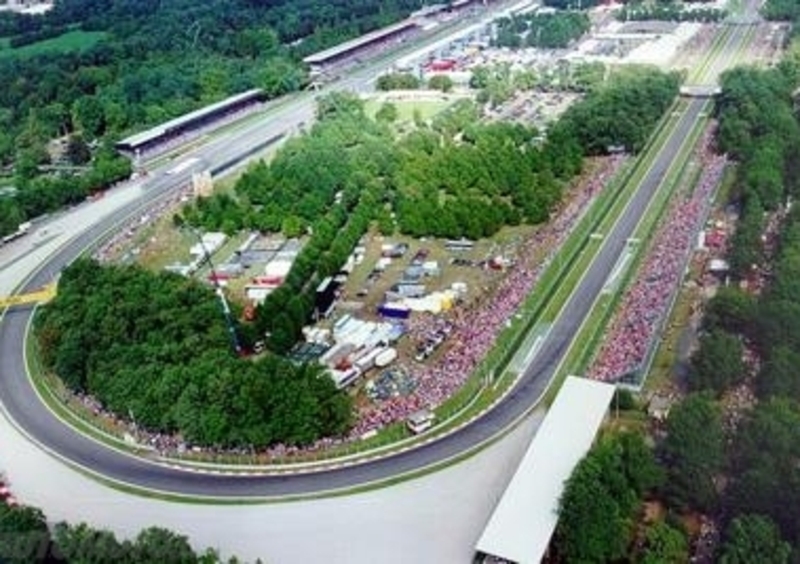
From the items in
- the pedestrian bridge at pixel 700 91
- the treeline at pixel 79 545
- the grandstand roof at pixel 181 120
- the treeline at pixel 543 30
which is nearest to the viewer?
the treeline at pixel 79 545

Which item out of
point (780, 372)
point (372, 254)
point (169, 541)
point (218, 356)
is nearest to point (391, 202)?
point (372, 254)

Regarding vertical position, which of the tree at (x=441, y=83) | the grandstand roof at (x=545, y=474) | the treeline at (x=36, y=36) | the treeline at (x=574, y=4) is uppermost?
the treeline at (x=36, y=36)

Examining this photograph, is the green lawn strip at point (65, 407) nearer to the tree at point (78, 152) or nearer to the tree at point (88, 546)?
the tree at point (88, 546)

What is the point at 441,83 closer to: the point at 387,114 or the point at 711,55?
the point at 387,114

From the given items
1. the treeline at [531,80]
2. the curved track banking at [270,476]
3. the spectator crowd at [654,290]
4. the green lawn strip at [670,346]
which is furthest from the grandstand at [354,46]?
the green lawn strip at [670,346]

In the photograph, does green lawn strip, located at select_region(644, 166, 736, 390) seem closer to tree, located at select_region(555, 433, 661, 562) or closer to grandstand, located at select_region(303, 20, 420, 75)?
tree, located at select_region(555, 433, 661, 562)

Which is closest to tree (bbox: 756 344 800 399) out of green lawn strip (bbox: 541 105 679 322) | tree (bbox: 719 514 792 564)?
tree (bbox: 719 514 792 564)
